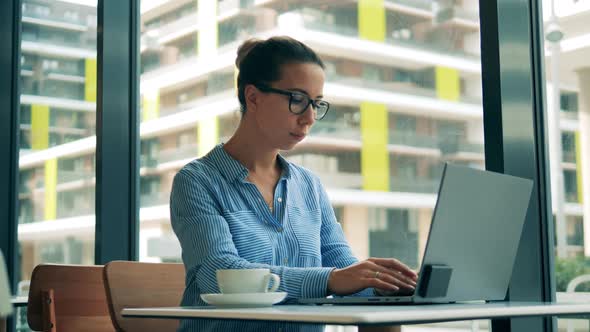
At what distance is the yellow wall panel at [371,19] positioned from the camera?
2.53 m

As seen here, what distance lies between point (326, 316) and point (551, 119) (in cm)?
121

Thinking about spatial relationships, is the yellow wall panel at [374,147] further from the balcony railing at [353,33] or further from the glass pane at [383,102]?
the balcony railing at [353,33]

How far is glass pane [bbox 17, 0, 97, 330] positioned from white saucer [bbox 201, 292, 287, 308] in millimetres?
2439

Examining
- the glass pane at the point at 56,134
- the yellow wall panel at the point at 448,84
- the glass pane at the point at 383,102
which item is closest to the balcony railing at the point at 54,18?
the glass pane at the point at 56,134

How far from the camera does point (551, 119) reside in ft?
7.04

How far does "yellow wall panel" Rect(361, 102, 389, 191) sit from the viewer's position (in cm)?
250

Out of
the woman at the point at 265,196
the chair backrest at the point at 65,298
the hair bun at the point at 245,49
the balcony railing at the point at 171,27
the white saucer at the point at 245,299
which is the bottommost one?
the chair backrest at the point at 65,298

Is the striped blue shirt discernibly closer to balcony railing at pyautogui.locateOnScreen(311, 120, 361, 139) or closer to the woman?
the woman

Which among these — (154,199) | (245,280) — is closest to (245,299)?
(245,280)

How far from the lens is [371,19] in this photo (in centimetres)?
257

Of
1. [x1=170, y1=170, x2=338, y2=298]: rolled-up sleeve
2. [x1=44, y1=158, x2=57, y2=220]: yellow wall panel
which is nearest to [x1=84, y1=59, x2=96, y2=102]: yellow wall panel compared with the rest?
[x1=44, y1=158, x2=57, y2=220]: yellow wall panel

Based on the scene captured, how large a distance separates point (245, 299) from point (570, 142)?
1043 millimetres

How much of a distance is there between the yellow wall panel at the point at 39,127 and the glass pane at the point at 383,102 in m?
1.75

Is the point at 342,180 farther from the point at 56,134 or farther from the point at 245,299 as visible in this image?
the point at 56,134
